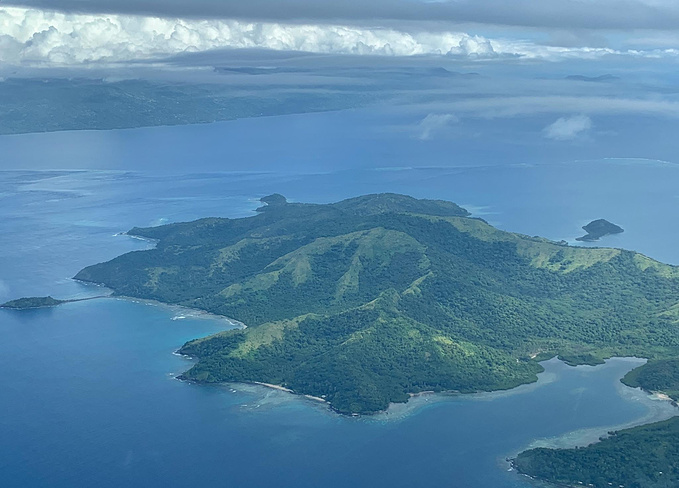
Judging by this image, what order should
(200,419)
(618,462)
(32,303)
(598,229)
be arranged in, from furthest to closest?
(598,229)
(32,303)
(200,419)
(618,462)

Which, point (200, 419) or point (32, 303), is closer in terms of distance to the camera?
point (200, 419)

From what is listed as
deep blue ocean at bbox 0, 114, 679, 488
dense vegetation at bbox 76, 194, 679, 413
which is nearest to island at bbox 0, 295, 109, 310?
deep blue ocean at bbox 0, 114, 679, 488

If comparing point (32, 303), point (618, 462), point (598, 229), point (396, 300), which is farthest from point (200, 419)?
point (598, 229)

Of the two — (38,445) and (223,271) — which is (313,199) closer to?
(223,271)

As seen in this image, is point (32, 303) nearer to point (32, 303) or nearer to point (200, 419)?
point (32, 303)

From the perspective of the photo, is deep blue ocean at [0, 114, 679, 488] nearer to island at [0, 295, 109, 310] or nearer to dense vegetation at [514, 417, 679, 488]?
island at [0, 295, 109, 310]

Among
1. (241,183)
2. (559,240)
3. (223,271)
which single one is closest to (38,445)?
(223,271)

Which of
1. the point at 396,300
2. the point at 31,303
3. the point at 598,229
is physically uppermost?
→ the point at 396,300
